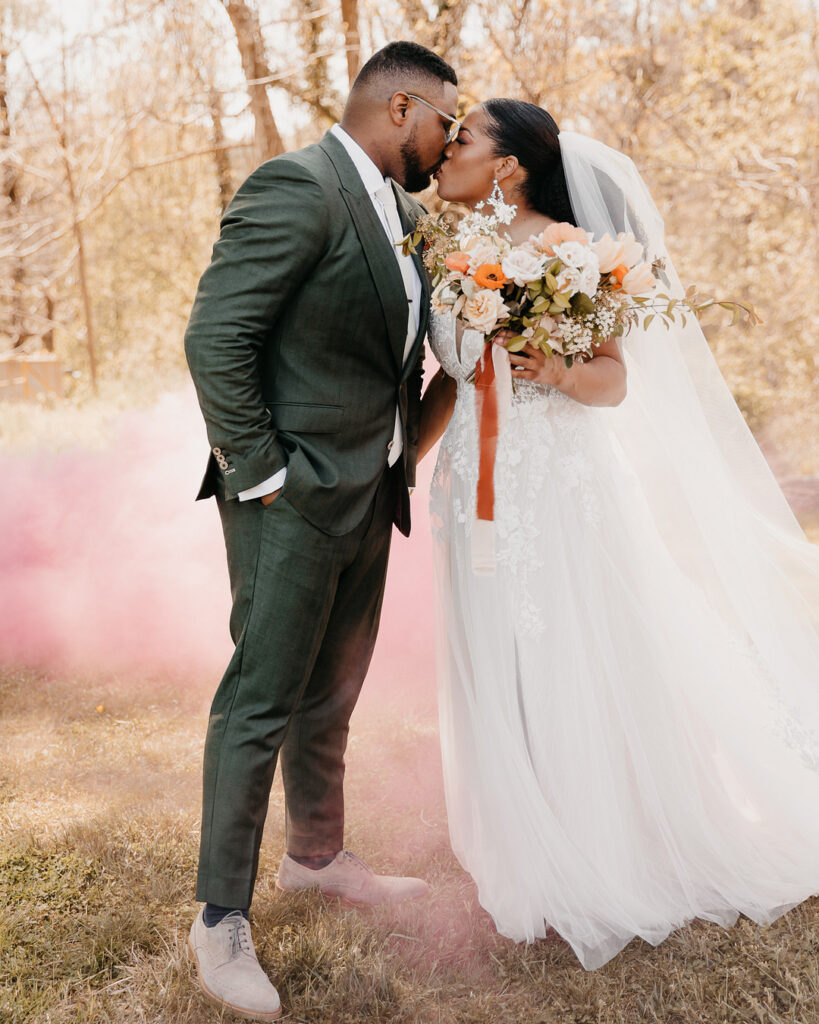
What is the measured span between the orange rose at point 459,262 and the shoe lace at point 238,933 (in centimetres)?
182

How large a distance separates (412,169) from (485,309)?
1.92ft

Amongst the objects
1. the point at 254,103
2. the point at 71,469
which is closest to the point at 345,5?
the point at 254,103

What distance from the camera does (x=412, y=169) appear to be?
2.72m

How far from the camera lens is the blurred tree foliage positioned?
954 centimetres

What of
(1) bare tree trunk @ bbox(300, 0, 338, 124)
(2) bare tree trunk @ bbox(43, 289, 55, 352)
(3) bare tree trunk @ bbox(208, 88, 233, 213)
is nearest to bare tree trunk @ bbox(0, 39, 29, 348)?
(2) bare tree trunk @ bbox(43, 289, 55, 352)

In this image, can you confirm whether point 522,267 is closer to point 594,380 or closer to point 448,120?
point 594,380

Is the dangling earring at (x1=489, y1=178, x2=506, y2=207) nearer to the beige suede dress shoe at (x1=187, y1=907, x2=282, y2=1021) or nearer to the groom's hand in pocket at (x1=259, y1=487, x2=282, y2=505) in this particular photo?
the groom's hand in pocket at (x1=259, y1=487, x2=282, y2=505)

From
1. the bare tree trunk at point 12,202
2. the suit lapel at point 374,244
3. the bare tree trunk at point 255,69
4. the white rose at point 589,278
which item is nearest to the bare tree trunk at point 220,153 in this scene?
the bare tree trunk at point 255,69

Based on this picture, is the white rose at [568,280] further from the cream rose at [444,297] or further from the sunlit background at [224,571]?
the sunlit background at [224,571]

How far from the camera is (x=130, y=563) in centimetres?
519

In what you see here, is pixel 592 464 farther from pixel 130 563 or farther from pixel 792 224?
pixel 792 224

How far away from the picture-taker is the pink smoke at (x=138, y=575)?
195 inches

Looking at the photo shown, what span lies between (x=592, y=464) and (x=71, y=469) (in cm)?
381

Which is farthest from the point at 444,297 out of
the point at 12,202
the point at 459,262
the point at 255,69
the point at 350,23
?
the point at 12,202
